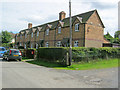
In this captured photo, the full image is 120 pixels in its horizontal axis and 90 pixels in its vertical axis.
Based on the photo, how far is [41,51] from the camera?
18.9 metres

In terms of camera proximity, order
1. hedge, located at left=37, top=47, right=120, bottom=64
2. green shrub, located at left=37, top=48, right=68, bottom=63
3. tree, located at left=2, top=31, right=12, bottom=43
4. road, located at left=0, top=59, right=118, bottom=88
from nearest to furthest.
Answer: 1. road, located at left=0, top=59, right=118, bottom=88
2. hedge, located at left=37, top=47, right=120, bottom=64
3. green shrub, located at left=37, top=48, right=68, bottom=63
4. tree, located at left=2, top=31, right=12, bottom=43

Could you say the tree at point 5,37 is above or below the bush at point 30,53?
above

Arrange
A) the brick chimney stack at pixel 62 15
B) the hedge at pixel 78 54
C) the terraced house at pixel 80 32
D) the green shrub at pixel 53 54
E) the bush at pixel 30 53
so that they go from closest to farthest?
1. the hedge at pixel 78 54
2. the green shrub at pixel 53 54
3. the bush at pixel 30 53
4. the terraced house at pixel 80 32
5. the brick chimney stack at pixel 62 15

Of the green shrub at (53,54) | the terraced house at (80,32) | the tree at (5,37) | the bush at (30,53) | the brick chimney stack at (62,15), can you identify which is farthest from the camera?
the tree at (5,37)

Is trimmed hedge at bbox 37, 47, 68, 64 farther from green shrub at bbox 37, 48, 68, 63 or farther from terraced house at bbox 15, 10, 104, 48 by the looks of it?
terraced house at bbox 15, 10, 104, 48

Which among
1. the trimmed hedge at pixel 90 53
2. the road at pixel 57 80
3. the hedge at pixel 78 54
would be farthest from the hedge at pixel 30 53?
the road at pixel 57 80

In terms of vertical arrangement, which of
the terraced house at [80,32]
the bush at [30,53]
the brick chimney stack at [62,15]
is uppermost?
the brick chimney stack at [62,15]

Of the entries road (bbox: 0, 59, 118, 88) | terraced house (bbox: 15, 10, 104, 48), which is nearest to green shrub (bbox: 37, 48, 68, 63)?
road (bbox: 0, 59, 118, 88)

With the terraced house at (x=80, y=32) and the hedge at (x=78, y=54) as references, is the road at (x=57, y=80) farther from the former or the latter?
the terraced house at (x=80, y=32)

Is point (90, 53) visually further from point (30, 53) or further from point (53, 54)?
point (30, 53)

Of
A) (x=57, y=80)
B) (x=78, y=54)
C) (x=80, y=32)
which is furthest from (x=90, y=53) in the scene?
(x=80, y=32)

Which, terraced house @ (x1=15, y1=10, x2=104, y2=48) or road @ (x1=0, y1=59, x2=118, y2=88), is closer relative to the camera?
road @ (x1=0, y1=59, x2=118, y2=88)

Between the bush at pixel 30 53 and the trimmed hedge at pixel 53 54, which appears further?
the bush at pixel 30 53

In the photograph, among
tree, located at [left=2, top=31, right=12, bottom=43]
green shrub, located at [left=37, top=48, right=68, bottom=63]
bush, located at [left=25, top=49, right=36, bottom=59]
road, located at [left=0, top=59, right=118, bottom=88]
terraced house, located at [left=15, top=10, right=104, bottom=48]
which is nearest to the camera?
road, located at [left=0, top=59, right=118, bottom=88]
